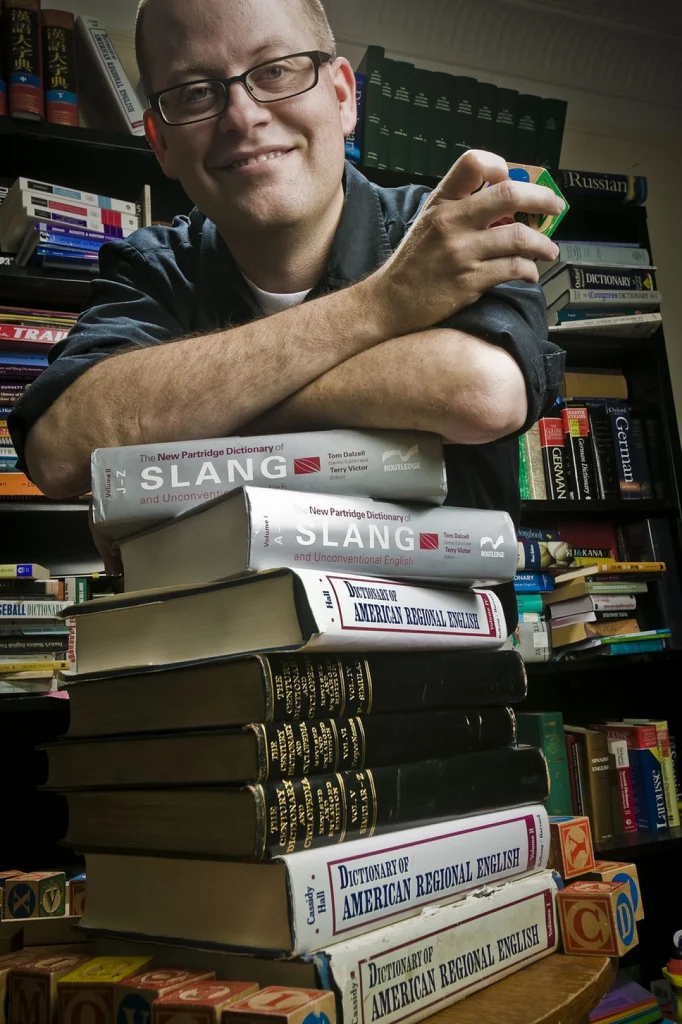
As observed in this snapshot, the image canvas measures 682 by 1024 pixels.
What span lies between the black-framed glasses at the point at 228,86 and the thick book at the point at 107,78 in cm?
132

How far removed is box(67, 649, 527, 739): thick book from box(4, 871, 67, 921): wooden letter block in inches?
6.7

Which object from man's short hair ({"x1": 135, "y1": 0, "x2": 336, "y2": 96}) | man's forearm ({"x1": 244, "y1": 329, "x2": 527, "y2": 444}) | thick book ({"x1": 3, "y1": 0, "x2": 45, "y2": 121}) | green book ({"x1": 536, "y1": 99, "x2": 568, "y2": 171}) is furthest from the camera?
green book ({"x1": 536, "y1": 99, "x2": 568, "y2": 171})

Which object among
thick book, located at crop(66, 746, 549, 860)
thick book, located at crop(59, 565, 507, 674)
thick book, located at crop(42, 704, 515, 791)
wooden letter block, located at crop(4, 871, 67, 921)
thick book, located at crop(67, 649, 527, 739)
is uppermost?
thick book, located at crop(59, 565, 507, 674)

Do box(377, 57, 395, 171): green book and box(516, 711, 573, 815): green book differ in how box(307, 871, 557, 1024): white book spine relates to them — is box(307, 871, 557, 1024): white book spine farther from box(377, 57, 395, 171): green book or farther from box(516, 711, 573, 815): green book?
box(377, 57, 395, 171): green book

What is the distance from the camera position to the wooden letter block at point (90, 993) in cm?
52

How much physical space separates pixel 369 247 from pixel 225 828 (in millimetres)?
624

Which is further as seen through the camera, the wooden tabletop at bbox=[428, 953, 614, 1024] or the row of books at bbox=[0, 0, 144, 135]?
the row of books at bbox=[0, 0, 144, 135]

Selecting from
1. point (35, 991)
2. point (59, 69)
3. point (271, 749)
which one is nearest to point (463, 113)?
point (59, 69)

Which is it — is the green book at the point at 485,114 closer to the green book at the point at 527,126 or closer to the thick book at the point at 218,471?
the green book at the point at 527,126

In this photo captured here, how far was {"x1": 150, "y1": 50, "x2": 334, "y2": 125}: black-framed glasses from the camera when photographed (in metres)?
0.83

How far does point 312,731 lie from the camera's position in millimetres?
578

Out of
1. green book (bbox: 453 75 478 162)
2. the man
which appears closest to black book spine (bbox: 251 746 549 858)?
the man

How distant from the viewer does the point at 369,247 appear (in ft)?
3.04

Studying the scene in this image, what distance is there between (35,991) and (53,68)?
2.05 meters
